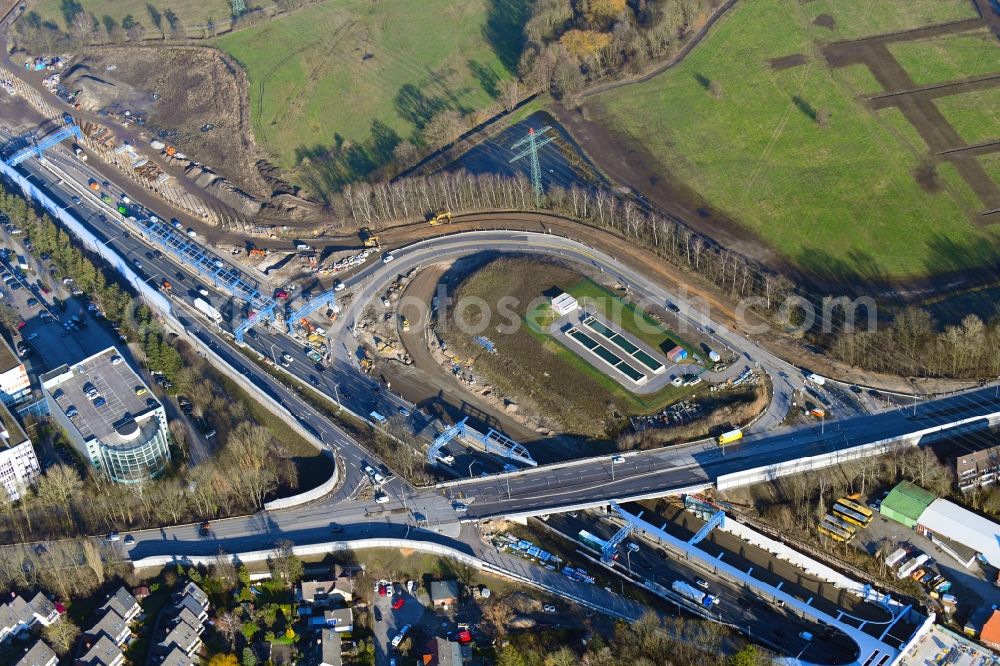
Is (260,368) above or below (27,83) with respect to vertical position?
below

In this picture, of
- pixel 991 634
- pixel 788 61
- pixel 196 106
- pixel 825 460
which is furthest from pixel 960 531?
pixel 196 106

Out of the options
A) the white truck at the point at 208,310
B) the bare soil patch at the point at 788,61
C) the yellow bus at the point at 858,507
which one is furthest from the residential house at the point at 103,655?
the bare soil patch at the point at 788,61

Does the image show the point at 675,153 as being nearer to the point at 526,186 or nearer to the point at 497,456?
the point at 526,186

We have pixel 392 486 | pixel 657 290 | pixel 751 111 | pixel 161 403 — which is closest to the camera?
pixel 392 486

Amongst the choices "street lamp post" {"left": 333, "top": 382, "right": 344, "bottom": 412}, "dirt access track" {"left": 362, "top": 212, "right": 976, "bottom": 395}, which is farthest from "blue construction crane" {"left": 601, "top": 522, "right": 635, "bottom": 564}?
"street lamp post" {"left": 333, "top": 382, "right": 344, "bottom": 412}

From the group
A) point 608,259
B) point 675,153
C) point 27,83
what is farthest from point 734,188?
point 27,83

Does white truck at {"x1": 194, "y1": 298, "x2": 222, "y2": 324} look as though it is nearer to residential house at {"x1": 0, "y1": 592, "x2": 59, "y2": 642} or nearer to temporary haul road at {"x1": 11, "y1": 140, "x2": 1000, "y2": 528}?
temporary haul road at {"x1": 11, "y1": 140, "x2": 1000, "y2": 528}
